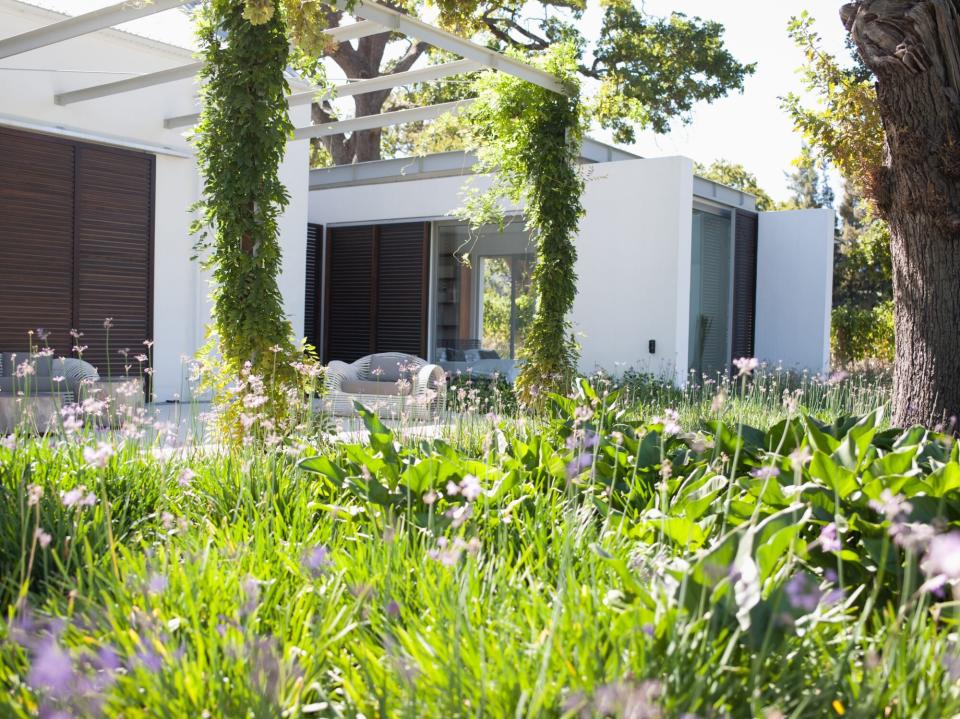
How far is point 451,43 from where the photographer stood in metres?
7.21

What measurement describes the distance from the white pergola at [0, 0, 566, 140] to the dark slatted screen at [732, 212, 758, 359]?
19.6 ft

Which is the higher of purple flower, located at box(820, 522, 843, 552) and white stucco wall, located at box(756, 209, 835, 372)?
white stucco wall, located at box(756, 209, 835, 372)

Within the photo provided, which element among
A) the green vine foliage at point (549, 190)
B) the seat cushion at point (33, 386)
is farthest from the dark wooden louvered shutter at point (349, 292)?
the seat cushion at point (33, 386)

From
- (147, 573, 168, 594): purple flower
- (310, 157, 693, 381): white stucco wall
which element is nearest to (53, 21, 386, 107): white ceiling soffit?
(310, 157, 693, 381): white stucco wall

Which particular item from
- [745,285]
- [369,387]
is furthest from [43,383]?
[745,285]

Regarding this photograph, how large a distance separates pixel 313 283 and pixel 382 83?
6317mm

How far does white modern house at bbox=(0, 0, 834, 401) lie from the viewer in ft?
31.0

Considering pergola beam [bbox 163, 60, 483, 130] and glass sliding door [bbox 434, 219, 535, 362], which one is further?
glass sliding door [bbox 434, 219, 535, 362]

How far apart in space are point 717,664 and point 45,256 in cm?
944

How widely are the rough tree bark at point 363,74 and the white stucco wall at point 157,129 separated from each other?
6.96 metres

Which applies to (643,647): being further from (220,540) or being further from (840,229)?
(840,229)

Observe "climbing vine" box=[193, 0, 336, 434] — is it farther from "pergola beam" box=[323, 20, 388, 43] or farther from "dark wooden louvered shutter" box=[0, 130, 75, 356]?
"dark wooden louvered shutter" box=[0, 130, 75, 356]

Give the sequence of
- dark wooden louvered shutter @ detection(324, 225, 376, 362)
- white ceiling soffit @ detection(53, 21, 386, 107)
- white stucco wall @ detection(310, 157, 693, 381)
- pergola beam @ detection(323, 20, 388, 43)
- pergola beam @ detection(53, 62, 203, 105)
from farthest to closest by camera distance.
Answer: dark wooden louvered shutter @ detection(324, 225, 376, 362) < white stucco wall @ detection(310, 157, 693, 381) < pergola beam @ detection(53, 62, 203, 105) < white ceiling soffit @ detection(53, 21, 386, 107) < pergola beam @ detection(323, 20, 388, 43)

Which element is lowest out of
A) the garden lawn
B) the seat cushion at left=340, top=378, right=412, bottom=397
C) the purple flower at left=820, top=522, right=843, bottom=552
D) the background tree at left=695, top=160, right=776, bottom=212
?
the seat cushion at left=340, top=378, right=412, bottom=397
